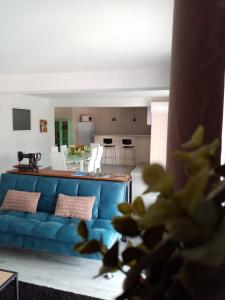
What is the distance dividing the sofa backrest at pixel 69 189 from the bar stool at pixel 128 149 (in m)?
5.59

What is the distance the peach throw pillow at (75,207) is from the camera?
9.27 feet

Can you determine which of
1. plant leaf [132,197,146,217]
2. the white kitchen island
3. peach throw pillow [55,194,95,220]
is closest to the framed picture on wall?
the white kitchen island

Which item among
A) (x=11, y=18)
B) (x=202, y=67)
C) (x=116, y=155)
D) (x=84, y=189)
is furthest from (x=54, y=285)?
(x=116, y=155)

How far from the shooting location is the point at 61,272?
248 centimetres

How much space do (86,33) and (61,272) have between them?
2.50 m

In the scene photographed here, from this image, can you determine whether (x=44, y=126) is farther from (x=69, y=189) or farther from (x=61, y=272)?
(x=61, y=272)

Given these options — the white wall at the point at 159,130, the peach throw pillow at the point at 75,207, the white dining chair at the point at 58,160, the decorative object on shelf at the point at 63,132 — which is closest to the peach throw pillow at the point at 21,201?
the peach throw pillow at the point at 75,207

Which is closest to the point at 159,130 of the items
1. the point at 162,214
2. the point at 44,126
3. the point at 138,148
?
the point at 138,148

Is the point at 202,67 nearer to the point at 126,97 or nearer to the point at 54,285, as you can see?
the point at 54,285

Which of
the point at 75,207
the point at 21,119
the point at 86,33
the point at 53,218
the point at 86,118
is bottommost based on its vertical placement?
the point at 53,218

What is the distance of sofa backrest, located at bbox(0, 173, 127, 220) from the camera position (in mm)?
2953

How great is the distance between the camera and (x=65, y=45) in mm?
2912

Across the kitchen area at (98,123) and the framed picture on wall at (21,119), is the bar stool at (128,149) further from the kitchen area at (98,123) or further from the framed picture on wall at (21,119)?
the framed picture on wall at (21,119)

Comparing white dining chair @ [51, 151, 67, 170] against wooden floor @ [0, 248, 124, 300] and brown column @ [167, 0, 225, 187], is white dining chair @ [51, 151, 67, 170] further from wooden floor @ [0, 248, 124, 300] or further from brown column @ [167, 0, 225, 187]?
brown column @ [167, 0, 225, 187]
